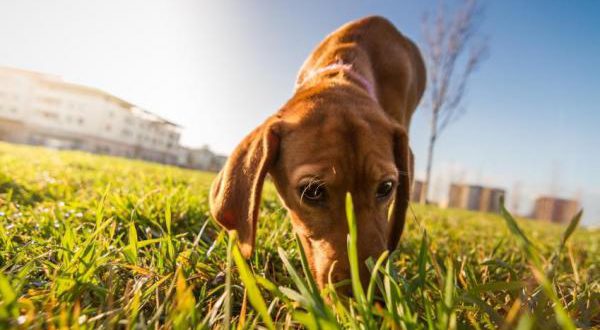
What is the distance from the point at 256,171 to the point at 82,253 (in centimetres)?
100

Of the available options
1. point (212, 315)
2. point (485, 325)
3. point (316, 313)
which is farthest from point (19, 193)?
point (485, 325)

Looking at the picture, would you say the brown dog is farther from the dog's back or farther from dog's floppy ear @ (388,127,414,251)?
the dog's back

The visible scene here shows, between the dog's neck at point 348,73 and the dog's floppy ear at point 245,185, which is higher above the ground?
the dog's neck at point 348,73

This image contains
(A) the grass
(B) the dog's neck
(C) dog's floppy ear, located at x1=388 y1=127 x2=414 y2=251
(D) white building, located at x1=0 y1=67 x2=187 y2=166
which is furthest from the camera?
(D) white building, located at x1=0 y1=67 x2=187 y2=166

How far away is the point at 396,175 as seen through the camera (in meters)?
2.44


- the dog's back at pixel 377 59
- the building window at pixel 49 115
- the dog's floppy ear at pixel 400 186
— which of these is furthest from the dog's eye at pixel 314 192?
the building window at pixel 49 115

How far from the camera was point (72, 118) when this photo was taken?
69500 mm

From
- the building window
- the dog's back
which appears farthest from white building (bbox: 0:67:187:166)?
the dog's back

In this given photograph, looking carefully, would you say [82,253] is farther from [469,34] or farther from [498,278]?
[469,34]

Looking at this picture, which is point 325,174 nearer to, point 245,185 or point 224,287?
point 245,185

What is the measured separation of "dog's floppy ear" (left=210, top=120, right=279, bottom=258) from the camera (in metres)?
2.04

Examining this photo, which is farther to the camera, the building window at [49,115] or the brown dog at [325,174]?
the building window at [49,115]

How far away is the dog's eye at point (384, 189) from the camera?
2.37 meters

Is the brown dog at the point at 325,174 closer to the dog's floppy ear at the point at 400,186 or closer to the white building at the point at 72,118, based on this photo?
the dog's floppy ear at the point at 400,186
